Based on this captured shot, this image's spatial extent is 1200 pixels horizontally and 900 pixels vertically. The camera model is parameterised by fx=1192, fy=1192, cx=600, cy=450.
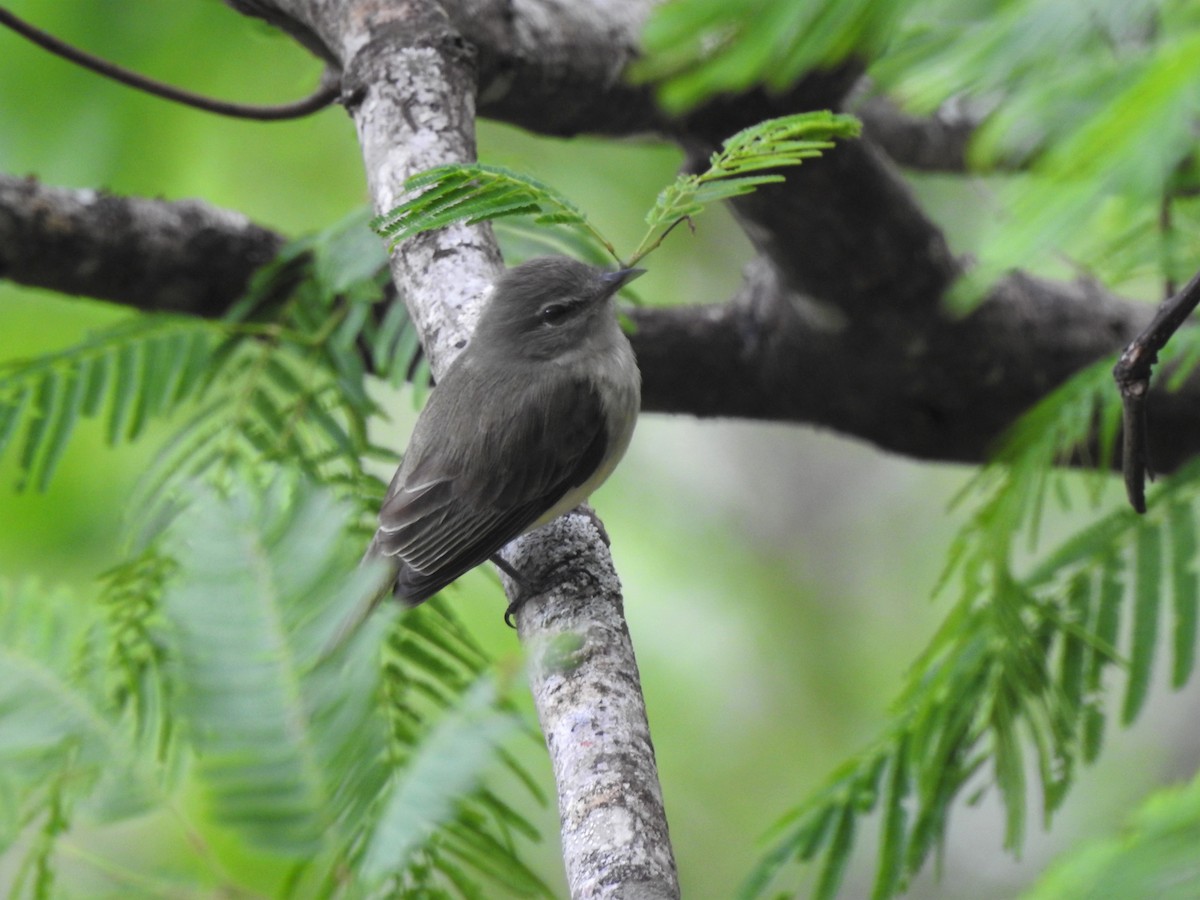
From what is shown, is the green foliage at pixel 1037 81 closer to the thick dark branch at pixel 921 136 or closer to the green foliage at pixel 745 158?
the green foliage at pixel 745 158

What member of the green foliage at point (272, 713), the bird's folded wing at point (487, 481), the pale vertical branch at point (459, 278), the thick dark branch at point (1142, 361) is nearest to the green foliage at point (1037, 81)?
the thick dark branch at point (1142, 361)

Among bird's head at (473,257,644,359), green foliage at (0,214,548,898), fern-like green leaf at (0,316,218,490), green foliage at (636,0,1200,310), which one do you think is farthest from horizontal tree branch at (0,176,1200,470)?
green foliage at (0,214,548,898)

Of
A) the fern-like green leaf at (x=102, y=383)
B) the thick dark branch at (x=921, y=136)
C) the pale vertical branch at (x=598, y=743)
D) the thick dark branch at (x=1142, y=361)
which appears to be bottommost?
the pale vertical branch at (x=598, y=743)

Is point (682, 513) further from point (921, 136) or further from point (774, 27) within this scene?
point (774, 27)

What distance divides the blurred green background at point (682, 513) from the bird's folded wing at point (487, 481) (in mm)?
819

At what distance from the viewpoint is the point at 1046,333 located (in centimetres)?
418

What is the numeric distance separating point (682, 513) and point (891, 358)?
13.9 feet

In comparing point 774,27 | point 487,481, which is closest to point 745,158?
point 774,27

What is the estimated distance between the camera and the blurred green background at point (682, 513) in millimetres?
4910

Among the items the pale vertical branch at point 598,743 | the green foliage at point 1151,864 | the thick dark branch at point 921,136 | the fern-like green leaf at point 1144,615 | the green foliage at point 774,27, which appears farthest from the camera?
the thick dark branch at point 921,136

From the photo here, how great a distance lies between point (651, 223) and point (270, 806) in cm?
125

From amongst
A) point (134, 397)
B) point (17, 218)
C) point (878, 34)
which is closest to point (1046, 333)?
point (878, 34)

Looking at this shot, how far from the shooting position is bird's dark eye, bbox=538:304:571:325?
328 cm

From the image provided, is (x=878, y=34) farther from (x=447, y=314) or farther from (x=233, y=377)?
(x=233, y=377)
